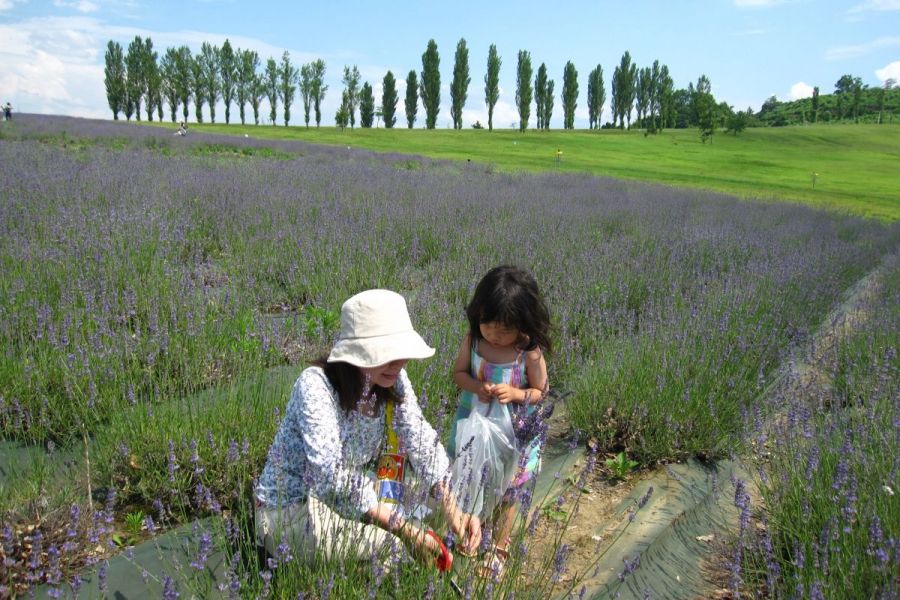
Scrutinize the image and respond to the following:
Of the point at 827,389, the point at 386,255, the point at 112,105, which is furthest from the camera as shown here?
the point at 112,105

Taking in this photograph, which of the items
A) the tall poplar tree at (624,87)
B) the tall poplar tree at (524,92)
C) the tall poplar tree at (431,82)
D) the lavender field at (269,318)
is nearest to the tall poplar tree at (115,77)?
the tall poplar tree at (431,82)

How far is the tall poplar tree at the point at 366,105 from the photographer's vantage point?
67.5m

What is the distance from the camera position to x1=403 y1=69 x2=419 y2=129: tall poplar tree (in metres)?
65.4

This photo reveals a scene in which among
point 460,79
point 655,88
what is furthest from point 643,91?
point 460,79

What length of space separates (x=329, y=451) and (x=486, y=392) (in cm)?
84

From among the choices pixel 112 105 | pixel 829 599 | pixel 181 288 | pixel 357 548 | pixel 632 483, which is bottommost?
pixel 632 483

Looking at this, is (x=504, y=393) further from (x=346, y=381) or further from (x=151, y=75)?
(x=151, y=75)

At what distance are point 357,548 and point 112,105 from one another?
70.2 metres

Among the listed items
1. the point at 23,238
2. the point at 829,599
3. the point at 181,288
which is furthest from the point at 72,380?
the point at 829,599

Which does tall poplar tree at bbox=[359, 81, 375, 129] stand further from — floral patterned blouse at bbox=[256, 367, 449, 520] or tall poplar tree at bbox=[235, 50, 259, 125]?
floral patterned blouse at bbox=[256, 367, 449, 520]

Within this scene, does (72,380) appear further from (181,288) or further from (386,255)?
(386,255)

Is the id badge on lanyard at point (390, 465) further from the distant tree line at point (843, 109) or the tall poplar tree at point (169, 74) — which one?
the distant tree line at point (843, 109)

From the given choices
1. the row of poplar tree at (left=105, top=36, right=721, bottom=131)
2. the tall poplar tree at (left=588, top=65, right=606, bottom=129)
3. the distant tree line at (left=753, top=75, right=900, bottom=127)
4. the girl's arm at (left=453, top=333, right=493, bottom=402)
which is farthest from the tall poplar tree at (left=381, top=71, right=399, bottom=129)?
the girl's arm at (left=453, top=333, right=493, bottom=402)

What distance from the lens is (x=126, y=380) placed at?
2.99 meters
